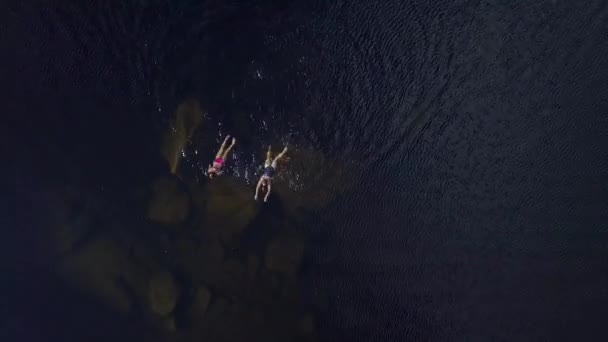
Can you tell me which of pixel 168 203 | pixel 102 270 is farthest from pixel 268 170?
pixel 102 270

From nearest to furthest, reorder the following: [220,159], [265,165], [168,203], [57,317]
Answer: [220,159] < [265,165] < [168,203] < [57,317]

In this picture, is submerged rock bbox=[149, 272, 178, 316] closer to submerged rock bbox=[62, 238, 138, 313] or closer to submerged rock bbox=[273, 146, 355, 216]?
submerged rock bbox=[62, 238, 138, 313]

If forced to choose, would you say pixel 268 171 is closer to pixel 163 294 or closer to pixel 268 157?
pixel 268 157

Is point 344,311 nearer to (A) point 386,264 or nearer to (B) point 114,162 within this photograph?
(A) point 386,264

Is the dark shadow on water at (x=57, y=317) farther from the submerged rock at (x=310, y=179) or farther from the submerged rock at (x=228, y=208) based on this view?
the submerged rock at (x=310, y=179)

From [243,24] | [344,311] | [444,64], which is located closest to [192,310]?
[344,311]

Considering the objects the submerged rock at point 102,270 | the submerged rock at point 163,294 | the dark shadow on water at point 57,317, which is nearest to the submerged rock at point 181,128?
the submerged rock at point 102,270

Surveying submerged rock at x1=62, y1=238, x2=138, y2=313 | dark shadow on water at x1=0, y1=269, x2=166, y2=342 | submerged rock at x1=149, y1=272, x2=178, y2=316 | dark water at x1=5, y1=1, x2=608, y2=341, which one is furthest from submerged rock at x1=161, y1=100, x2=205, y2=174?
dark shadow on water at x1=0, y1=269, x2=166, y2=342
